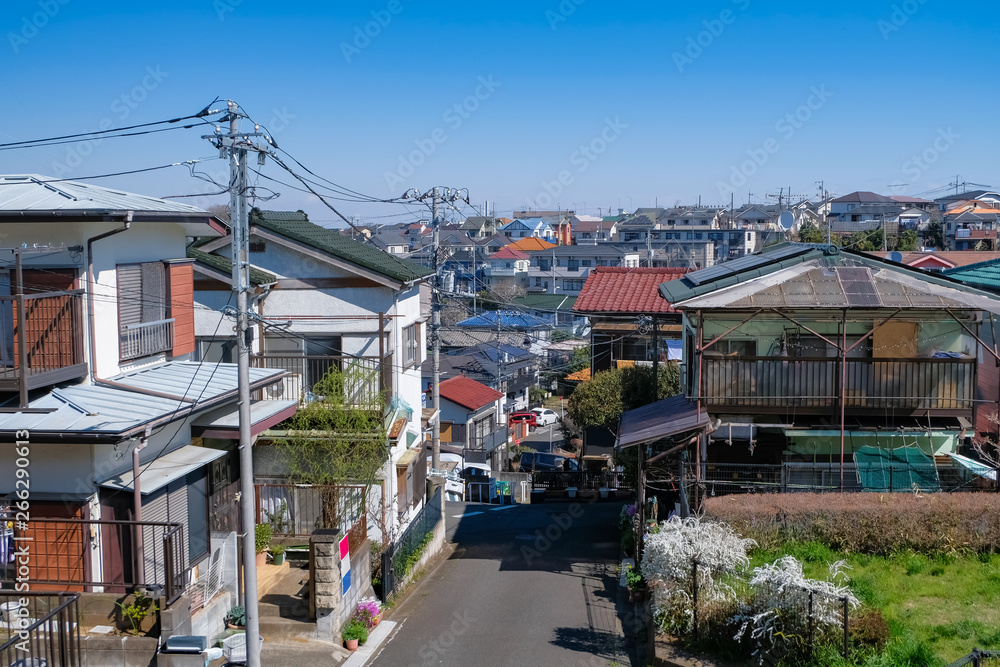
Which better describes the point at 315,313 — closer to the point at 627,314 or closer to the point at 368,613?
the point at 368,613

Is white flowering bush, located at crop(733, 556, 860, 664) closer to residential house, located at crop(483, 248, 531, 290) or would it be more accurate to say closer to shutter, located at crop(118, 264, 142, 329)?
shutter, located at crop(118, 264, 142, 329)

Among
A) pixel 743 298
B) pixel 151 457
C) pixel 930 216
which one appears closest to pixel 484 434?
pixel 743 298

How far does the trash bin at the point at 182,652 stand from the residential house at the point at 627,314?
49.9ft

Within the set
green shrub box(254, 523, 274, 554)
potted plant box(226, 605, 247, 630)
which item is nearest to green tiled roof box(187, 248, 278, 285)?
green shrub box(254, 523, 274, 554)

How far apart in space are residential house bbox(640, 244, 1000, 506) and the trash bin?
8.00 m

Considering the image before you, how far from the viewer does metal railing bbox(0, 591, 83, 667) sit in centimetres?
811

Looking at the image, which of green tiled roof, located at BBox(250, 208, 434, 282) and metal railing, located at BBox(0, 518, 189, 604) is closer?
metal railing, located at BBox(0, 518, 189, 604)

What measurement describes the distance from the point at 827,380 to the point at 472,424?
70.4 feet

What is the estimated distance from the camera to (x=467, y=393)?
120 feet

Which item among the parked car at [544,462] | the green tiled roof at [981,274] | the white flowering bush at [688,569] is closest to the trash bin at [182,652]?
the white flowering bush at [688,569]

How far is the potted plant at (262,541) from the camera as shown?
13.6 m

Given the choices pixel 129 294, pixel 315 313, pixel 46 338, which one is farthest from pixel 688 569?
pixel 315 313

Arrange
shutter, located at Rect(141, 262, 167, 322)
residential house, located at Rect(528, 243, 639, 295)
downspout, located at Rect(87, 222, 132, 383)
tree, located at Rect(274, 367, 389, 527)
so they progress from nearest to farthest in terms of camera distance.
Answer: downspout, located at Rect(87, 222, 132, 383)
shutter, located at Rect(141, 262, 167, 322)
tree, located at Rect(274, 367, 389, 527)
residential house, located at Rect(528, 243, 639, 295)

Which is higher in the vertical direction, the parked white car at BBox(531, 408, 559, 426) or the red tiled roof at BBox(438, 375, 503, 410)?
the red tiled roof at BBox(438, 375, 503, 410)
